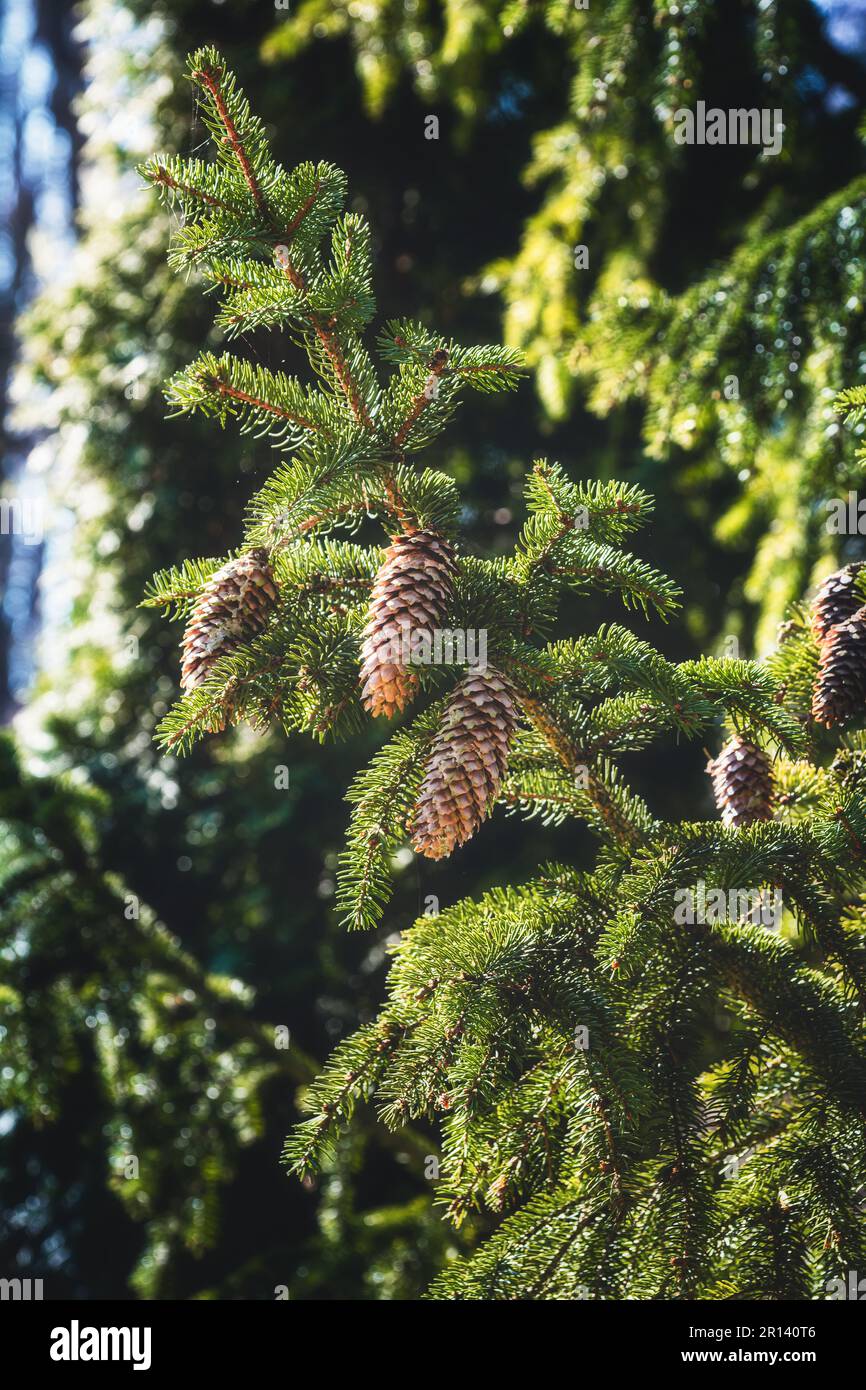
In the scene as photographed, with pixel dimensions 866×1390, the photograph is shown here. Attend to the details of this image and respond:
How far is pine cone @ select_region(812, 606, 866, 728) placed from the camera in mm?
881

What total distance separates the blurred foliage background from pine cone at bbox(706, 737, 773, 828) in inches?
29.5

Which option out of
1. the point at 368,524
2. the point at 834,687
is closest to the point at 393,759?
the point at 834,687

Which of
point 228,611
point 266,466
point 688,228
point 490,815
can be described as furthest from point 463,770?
point 688,228

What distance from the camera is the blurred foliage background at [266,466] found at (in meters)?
1.74

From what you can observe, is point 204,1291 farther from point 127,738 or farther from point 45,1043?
point 127,738

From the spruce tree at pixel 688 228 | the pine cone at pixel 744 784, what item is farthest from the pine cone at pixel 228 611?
the spruce tree at pixel 688 228

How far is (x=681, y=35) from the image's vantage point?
1.63m

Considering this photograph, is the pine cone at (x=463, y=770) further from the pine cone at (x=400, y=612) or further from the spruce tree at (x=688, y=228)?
the spruce tree at (x=688, y=228)

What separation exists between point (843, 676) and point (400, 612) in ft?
1.34

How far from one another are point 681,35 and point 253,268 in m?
1.21

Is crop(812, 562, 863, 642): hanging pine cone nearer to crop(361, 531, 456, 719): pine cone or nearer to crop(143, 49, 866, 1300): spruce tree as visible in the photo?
crop(143, 49, 866, 1300): spruce tree

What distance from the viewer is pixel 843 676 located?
2.89 ft

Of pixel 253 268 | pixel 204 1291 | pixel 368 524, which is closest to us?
pixel 253 268

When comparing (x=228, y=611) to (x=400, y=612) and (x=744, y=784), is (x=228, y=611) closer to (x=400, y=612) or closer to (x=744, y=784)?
(x=400, y=612)
